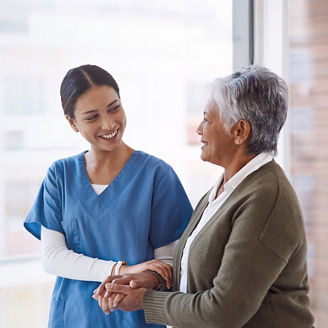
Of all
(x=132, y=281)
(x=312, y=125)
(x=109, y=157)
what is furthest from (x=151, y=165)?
(x=312, y=125)

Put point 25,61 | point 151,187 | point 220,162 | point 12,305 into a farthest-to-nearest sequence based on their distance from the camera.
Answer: point 12,305, point 25,61, point 151,187, point 220,162

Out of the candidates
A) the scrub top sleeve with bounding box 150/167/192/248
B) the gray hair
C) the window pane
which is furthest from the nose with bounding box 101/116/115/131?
the window pane

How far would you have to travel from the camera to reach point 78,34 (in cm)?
193

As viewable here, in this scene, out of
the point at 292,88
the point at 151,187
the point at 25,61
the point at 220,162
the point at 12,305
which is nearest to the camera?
the point at 220,162

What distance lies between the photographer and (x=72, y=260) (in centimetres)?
156

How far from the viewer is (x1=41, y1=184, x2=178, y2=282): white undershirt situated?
154 centimetres

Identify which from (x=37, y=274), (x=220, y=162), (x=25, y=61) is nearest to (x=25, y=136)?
(x=25, y=61)

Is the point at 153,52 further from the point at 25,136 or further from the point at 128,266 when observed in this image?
the point at 128,266

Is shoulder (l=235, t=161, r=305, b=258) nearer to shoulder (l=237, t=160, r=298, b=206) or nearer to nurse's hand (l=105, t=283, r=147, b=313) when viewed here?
shoulder (l=237, t=160, r=298, b=206)

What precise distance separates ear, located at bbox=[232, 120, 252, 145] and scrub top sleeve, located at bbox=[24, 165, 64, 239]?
2.05ft

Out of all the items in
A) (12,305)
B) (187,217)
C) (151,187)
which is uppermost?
(151,187)

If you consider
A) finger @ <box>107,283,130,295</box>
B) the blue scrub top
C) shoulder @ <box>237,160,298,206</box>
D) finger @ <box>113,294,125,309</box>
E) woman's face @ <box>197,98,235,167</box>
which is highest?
woman's face @ <box>197,98,235,167</box>

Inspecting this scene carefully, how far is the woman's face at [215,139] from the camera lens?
54.9 inches

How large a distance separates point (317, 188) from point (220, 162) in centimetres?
105
